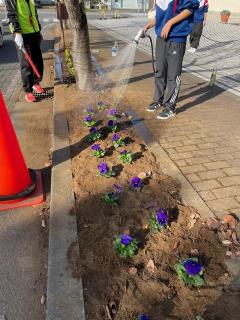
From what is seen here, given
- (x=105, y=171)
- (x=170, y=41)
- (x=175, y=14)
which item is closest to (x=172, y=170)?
(x=105, y=171)

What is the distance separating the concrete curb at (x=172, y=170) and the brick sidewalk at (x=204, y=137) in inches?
2.3

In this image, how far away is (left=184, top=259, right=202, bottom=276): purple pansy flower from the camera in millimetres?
1939

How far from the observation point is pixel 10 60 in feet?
30.5

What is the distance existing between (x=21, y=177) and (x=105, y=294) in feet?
4.72

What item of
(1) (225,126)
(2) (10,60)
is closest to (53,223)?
(1) (225,126)

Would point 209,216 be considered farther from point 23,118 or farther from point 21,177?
point 23,118

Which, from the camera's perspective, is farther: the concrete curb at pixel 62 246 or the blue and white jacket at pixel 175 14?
the blue and white jacket at pixel 175 14

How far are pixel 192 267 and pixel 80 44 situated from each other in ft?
14.5

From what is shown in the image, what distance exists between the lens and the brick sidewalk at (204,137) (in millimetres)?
2889

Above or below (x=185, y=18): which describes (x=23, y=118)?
below

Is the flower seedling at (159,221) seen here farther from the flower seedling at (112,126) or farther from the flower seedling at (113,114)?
the flower seedling at (113,114)

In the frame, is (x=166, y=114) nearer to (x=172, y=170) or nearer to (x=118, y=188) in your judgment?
(x=172, y=170)

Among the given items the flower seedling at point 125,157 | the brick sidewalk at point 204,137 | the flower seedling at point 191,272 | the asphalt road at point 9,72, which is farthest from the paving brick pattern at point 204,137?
the asphalt road at point 9,72

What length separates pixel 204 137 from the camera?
12.8 feet
